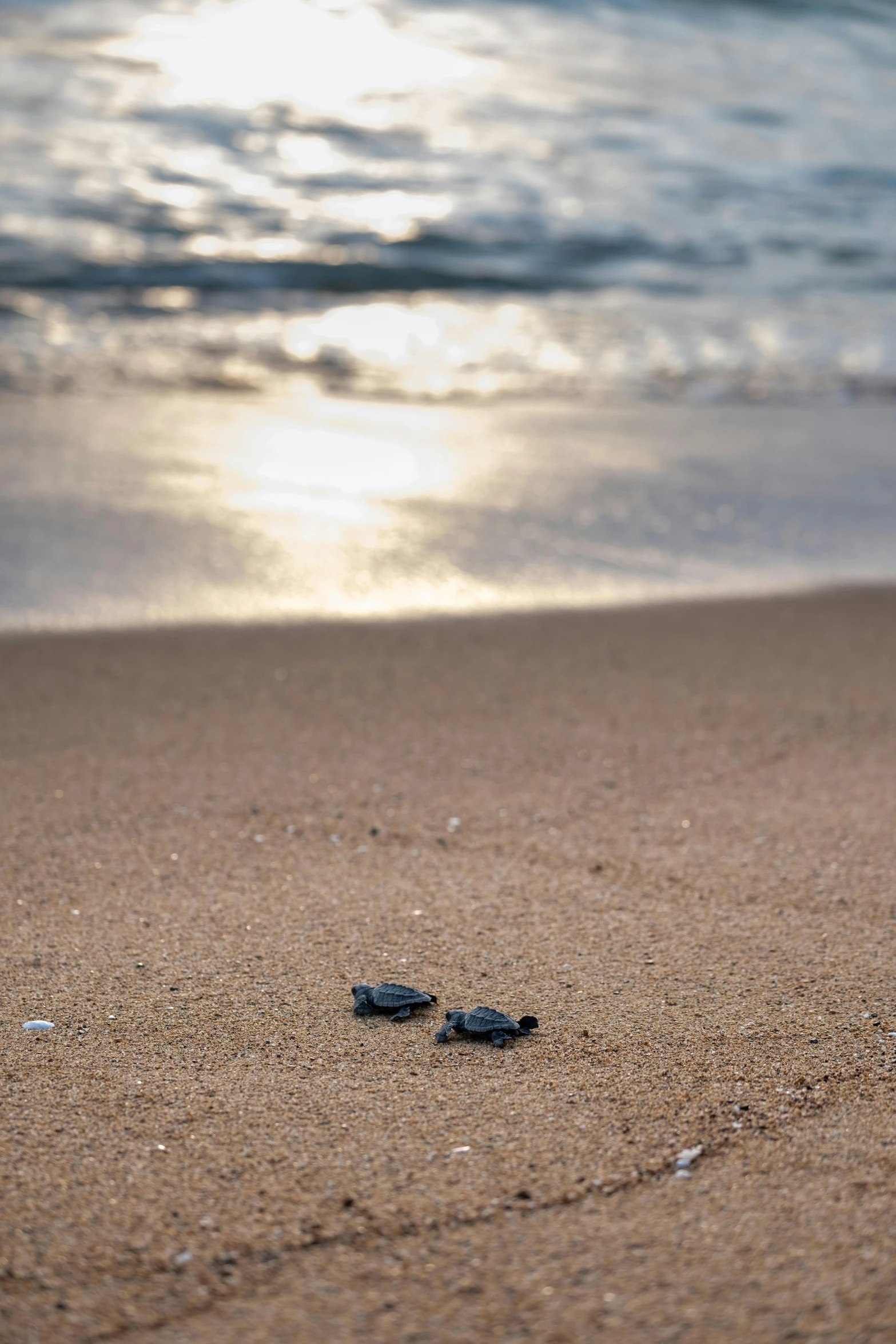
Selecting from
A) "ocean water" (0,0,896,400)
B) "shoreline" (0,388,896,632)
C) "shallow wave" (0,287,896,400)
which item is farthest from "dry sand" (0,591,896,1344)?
"ocean water" (0,0,896,400)

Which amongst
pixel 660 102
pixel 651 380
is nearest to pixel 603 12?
pixel 660 102

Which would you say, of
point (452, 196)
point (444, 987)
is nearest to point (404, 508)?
point (444, 987)

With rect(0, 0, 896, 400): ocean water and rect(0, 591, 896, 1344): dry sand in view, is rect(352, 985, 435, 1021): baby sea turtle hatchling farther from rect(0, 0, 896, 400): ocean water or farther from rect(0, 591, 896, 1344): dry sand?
rect(0, 0, 896, 400): ocean water

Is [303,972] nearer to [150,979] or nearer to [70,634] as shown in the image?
[150,979]

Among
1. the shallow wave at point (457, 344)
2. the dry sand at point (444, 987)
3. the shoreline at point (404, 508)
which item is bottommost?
the dry sand at point (444, 987)

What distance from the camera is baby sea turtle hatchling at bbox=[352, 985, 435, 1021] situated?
169 centimetres

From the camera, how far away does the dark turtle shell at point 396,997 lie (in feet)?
5.56

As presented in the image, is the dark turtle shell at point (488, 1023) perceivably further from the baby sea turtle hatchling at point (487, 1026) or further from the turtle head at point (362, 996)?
the turtle head at point (362, 996)

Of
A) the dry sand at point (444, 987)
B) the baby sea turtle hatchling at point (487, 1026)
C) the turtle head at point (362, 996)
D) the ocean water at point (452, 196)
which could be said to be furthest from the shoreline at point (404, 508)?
the baby sea turtle hatchling at point (487, 1026)

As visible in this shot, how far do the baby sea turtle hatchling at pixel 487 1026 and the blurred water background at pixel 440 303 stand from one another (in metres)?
1.78

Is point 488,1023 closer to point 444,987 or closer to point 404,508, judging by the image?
point 444,987

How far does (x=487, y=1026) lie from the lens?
64.4 inches

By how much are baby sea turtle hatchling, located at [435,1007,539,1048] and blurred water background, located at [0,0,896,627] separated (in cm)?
178

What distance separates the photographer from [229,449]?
4.50 metres
